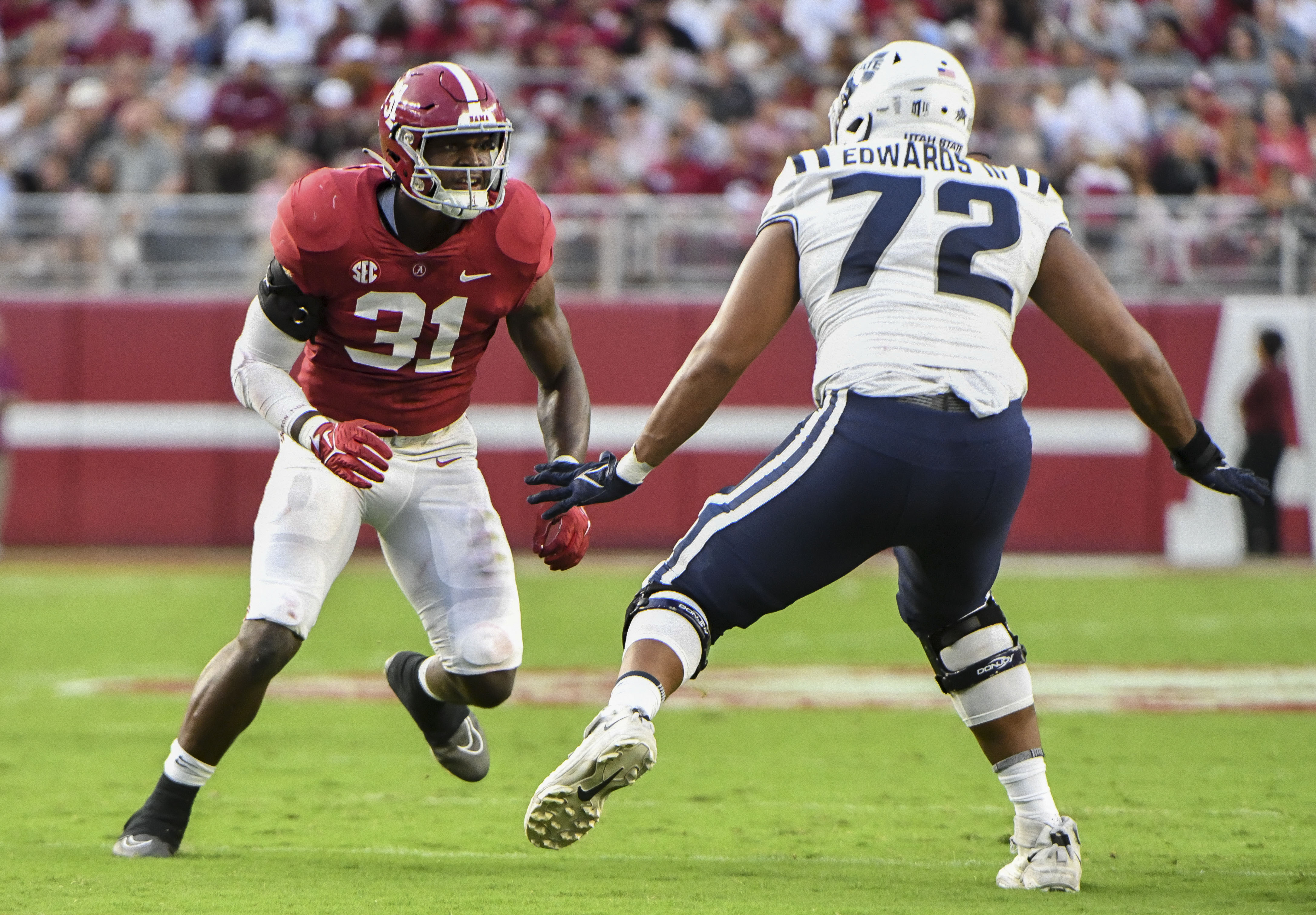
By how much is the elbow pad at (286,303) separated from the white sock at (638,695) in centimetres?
142

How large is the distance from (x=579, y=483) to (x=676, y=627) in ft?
1.30

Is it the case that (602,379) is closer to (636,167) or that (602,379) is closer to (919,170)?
(636,167)

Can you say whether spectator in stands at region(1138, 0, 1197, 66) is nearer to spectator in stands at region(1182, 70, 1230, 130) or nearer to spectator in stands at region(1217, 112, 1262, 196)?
spectator in stands at region(1182, 70, 1230, 130)

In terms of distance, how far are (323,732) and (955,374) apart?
11.8 ft

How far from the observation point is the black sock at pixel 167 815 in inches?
167

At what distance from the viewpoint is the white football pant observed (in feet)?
14.4

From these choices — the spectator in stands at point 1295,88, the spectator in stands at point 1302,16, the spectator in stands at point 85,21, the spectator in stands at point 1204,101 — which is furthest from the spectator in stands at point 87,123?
the spectator in stands at point 1302,16

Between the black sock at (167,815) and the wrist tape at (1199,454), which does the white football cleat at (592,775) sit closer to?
the black sock at (167,815)

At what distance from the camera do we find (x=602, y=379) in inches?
487

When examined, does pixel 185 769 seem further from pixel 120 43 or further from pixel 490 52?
pixel 120 43

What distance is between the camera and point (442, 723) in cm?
488

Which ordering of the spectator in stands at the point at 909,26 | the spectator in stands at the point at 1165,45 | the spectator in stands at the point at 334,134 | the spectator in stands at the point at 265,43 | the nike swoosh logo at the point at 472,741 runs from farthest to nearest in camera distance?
the spectator in stands at the point at 265,43
the spectator in stands at the point at 909,26
the spectator in stands at the point at 1165,45
the spectator in stands at the point at 334,134
the nike swoosh logo at the point at 472,741

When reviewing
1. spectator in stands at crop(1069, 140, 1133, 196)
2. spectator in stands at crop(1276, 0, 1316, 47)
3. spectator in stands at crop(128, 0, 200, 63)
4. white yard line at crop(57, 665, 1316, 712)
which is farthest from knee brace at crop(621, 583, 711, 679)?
spectator in stands at crop(128, 0, 200, 63)

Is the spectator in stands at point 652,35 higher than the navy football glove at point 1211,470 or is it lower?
lower
